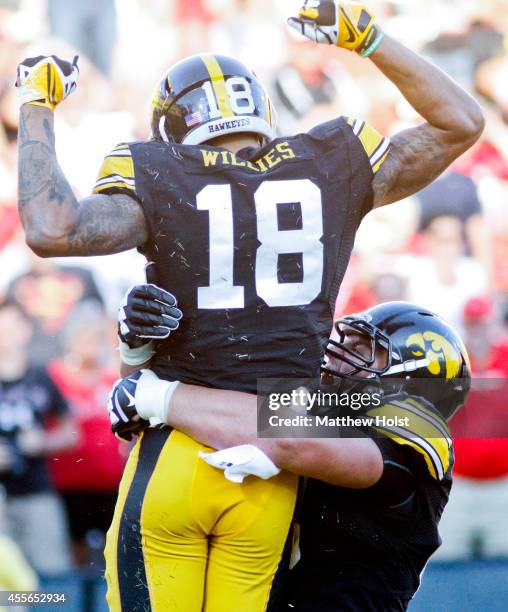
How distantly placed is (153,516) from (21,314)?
337 centimetres

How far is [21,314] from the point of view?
582 cm

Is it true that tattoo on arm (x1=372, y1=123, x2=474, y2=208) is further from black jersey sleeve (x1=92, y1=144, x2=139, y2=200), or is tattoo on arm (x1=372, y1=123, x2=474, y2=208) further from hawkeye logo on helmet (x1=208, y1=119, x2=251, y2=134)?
black jersey sleeve (x1=92, y1=144, x2=139, y2=200)

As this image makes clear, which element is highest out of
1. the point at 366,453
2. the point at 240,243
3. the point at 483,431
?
the point at 240,243

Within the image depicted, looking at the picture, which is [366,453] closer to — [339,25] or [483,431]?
[339,25]

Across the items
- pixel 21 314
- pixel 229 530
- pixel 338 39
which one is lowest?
pixel 229 530

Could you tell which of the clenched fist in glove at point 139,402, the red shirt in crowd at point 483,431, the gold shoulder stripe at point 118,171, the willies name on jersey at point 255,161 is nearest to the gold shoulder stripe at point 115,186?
the gold shoulder stripe at point 118,171

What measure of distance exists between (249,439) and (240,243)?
494 mm

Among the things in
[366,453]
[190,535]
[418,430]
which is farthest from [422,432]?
[190,535]

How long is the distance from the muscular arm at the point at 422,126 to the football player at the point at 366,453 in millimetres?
461

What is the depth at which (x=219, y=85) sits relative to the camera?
287cm

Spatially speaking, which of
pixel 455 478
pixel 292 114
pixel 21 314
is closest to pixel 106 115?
pixel 292 114

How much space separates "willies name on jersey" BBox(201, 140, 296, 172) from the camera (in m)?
2.74

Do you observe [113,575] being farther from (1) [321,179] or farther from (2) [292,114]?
(2) [292,114]

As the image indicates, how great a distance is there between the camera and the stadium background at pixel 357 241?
5.05 metres
